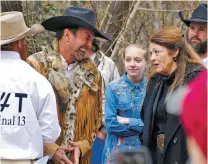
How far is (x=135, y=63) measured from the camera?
222 inches

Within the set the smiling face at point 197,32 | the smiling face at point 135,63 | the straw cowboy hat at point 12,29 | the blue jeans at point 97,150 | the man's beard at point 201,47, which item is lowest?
the blue jeans at point 97,150

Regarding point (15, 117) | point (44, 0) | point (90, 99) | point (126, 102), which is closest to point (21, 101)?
point (15, 117)

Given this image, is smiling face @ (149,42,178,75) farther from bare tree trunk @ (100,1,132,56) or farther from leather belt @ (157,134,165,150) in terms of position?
bare tree trunk @ (100,1,132,56)

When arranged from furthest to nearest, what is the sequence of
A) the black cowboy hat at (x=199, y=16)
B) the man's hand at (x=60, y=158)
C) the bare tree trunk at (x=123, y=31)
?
1. the bare tree trunk at (x=123, y=31)
2. the black cowboy hat at (x=199, y=16)
3. the man's hand at (x=60, y=158)

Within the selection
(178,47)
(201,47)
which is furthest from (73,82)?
(201,47)

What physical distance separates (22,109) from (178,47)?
122 cm

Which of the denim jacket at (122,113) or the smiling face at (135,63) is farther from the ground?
the smiling face at (135,63)

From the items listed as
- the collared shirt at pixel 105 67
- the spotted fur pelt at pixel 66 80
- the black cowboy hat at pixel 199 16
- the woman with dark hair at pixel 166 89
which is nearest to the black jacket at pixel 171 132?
the woman with dark hair at pixel 166 89

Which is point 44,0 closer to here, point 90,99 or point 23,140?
point 90,99

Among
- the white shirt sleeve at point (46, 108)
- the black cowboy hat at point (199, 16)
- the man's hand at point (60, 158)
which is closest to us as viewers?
the white shirt sleeve at point (46, 108)

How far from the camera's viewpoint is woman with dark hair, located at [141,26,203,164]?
13.4ft

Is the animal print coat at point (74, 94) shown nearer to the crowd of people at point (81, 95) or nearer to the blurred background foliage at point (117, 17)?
the crowd of people at point (81, 95)

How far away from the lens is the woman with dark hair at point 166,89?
4.08 meters

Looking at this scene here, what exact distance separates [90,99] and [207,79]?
3.35m
